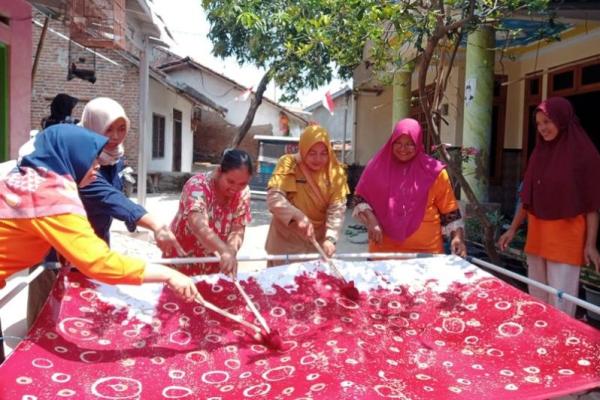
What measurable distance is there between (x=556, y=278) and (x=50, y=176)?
2.50m

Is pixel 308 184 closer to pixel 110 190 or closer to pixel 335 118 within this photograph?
pixel 110 190

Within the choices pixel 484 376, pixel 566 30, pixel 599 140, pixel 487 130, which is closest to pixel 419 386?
pixel 484 376

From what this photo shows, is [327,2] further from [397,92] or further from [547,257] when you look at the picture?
[397,92]

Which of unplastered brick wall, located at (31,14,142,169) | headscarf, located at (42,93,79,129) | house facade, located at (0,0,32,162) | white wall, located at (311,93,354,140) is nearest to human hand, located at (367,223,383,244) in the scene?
headscarf, located at (42,93,79,129)

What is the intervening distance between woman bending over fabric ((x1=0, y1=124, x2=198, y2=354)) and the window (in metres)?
13.4

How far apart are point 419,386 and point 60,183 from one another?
141 cm

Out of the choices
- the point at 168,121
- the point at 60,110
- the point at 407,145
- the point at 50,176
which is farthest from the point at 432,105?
the point at 168,121

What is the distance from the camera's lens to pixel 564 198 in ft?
9.62

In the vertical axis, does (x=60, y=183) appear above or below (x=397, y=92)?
below

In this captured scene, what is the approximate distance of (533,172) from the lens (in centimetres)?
317

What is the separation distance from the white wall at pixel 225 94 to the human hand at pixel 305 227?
1730cm

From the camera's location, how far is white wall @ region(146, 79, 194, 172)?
14.5 meters

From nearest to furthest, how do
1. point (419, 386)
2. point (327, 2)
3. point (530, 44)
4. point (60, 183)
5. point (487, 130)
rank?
point (60, 183)
point (419, 386)
point (327, 2)
point (487, 130)
point (530, 44)

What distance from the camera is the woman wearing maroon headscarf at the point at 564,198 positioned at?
291 cm
